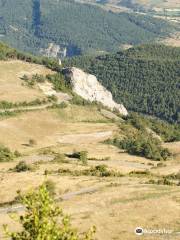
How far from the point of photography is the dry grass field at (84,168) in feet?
214

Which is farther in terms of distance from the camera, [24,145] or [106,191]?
[24,145]

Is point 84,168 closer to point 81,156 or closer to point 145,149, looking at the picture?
point 81,156

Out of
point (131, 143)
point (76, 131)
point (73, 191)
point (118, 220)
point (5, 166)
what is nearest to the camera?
point (118, 220)

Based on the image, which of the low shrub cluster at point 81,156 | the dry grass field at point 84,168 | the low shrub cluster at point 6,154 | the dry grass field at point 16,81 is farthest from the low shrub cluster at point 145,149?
the dry grass field at point 16,81

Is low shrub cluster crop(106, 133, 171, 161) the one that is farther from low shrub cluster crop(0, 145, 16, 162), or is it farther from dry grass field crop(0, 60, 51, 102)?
dry grass field crop(0, 60, 51, 102)

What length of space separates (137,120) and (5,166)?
76680 mm

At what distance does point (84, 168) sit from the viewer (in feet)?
334

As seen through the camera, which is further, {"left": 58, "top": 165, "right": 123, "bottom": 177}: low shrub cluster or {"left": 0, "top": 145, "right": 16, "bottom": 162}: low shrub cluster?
{"left": 0, "top": 145, "right": 16, "bottom": 162}: low shrub cluster

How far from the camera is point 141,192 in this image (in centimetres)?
7575

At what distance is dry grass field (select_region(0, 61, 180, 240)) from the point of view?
214 ft

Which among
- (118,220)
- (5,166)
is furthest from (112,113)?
(118,220)

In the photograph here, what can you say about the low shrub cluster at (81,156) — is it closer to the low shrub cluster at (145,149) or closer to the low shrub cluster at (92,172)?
the low shrub cluster at (92,172)

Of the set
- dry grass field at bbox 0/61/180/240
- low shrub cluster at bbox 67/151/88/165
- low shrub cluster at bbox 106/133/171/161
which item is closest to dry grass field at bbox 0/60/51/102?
dry grass field at bbox 0/61/180/240

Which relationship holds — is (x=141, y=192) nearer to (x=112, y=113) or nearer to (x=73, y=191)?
(x=73, y=191)
